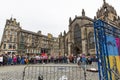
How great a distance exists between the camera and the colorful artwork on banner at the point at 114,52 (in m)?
5.65

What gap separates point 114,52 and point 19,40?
5869 cm

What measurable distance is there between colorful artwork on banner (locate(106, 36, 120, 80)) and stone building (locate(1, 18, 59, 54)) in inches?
2234

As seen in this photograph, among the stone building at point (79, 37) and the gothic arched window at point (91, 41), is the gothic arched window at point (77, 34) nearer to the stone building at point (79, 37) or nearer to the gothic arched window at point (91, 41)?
the stone building at point (79, 37)

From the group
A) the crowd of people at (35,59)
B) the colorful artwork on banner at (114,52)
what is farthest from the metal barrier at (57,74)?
the crowd of people at (35,59)

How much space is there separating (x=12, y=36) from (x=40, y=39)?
16.0 m

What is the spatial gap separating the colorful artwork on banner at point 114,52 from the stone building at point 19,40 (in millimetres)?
56754

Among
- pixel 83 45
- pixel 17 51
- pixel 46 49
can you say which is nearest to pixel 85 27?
pixel 83 45

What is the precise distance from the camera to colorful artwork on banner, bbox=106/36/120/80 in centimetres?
565

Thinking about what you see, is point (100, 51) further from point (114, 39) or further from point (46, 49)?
point (46, 49)

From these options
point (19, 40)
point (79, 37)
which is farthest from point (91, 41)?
point (19, 40)

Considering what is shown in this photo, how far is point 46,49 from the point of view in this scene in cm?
7575

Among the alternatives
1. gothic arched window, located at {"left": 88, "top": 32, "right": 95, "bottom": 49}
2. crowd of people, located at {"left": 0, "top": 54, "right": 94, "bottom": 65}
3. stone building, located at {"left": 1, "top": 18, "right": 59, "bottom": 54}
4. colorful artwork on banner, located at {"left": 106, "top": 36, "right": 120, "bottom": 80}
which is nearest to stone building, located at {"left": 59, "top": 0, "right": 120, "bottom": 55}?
gothic arched window, located at {"left": 88, "top": 32, "right": 95, "bottom": 49}

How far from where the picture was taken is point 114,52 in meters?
6.06

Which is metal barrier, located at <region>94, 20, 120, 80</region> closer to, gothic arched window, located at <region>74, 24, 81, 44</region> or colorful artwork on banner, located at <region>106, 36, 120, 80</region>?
colorful artwork on banner, located at <region>106, 36, 120, 80</region>
